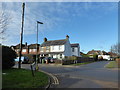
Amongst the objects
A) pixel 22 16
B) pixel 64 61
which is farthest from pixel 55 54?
pixel 22 16

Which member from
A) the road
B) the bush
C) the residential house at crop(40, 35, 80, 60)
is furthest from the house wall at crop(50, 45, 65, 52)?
the road

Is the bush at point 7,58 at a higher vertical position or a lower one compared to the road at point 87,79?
higher

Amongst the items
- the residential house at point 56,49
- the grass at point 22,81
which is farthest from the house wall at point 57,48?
the grass at point 22,81

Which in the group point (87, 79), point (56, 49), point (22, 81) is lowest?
point (87, 79)

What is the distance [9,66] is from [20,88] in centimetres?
1008

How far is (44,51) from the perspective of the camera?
44.4 m

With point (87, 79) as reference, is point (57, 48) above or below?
above

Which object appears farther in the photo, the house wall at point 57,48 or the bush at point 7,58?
the house wall at point 57,48

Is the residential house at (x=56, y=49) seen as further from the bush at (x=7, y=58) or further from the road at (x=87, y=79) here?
the road at (x=87, y=79)

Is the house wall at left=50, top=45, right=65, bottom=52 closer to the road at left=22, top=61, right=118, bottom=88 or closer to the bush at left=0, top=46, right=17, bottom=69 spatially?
the bush at left=0, top=46, right=17, bottom=69

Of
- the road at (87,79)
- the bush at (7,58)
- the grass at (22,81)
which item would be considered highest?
the bush at (7,58)

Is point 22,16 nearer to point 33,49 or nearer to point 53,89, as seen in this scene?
point 53,89

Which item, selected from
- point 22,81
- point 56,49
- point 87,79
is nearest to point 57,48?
point 56,49

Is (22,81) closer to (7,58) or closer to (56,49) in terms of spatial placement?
(7,58)
